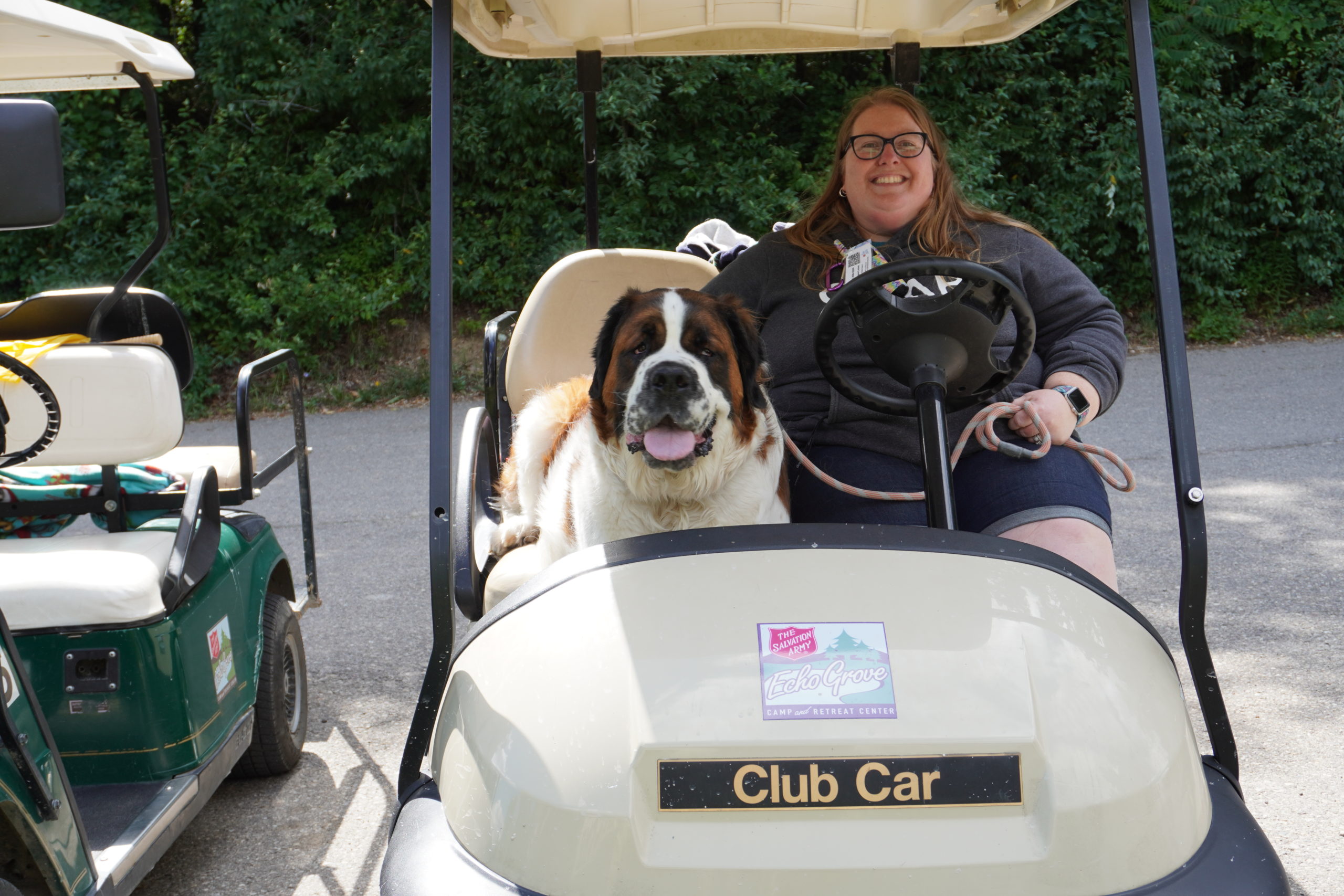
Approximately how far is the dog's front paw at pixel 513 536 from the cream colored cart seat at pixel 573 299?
→ 49 centimetres

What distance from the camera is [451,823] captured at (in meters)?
1.52

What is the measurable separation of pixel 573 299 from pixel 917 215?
3.61 feet

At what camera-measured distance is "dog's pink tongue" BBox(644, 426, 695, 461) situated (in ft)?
7.66

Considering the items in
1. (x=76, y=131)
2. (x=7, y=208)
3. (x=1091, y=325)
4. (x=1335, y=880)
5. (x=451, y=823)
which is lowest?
(x=1335, y=880)

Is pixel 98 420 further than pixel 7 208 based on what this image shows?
Yes

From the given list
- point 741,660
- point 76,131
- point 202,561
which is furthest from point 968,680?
point 76,131

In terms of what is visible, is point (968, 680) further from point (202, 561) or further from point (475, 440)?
point (202, 561)

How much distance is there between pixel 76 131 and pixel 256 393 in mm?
3129

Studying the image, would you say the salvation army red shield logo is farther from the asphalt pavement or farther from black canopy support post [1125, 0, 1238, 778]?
the asphalt pavement

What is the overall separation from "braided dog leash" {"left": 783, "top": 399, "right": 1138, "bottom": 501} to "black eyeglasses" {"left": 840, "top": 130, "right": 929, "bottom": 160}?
2.68 feet

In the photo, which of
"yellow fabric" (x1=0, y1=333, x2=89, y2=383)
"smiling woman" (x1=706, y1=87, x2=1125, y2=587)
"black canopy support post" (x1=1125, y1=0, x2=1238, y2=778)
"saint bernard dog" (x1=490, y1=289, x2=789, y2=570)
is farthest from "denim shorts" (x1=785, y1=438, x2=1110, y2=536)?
"yellow fabric" (x1=0, y1=333, x2=89, y2=383)

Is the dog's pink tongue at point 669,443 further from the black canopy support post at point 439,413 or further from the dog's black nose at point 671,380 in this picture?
the black canopy support post at point 439,413

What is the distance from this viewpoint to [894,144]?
2779mm

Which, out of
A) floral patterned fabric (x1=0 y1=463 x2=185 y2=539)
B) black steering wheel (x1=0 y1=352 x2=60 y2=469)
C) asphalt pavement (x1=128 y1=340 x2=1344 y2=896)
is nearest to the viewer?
black steering wheel (x1=0 y1=352 x2=60 y2=469)
